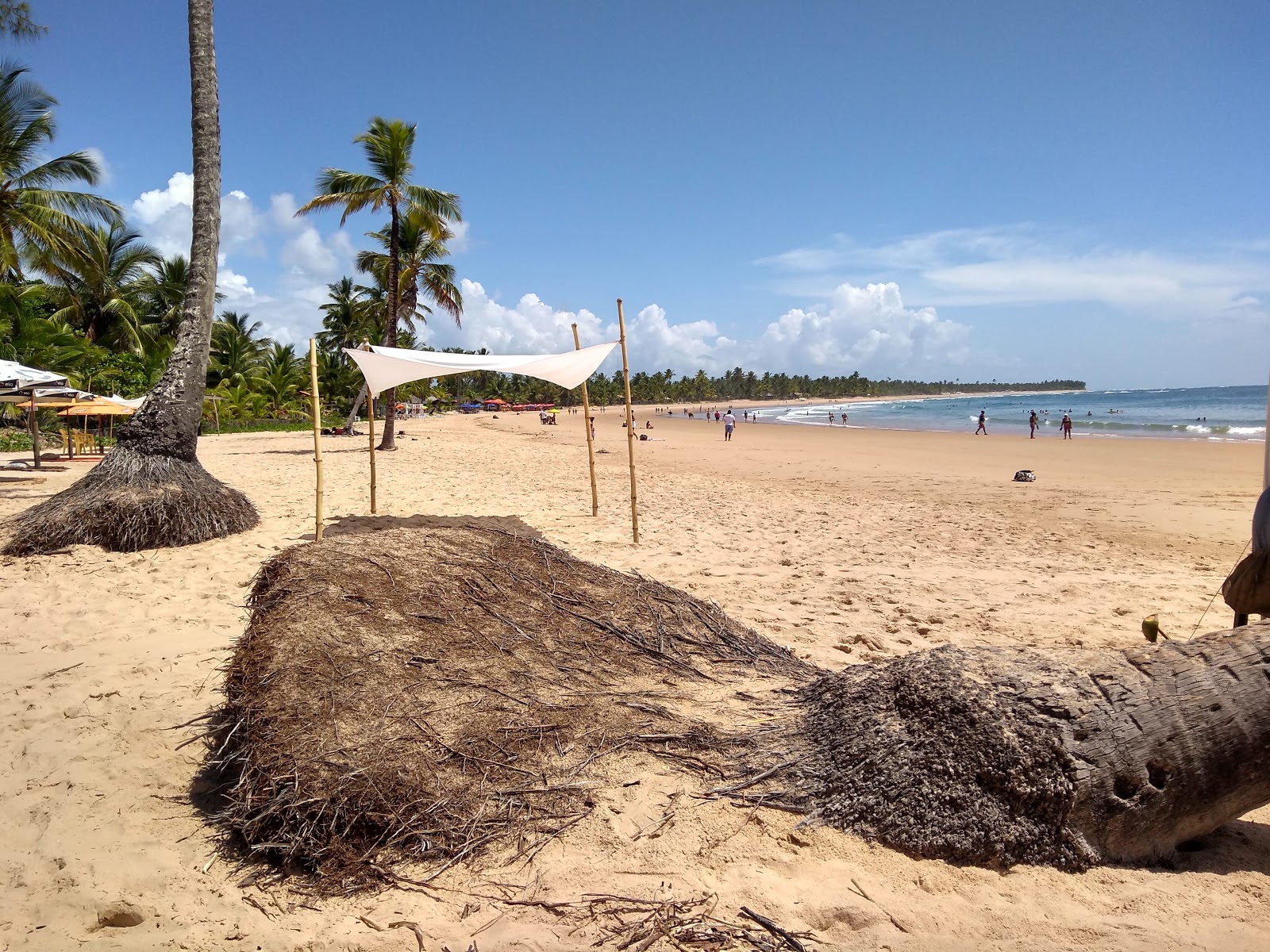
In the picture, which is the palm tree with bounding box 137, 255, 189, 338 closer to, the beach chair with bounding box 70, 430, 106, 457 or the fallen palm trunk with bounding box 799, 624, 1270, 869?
the beach chair with bounding box 70, 430, 106, 457

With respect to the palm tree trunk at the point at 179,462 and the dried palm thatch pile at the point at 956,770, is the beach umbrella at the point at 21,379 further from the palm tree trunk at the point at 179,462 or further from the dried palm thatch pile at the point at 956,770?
the dried palm thatch pile at the point at 956,770

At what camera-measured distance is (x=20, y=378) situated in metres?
10.1

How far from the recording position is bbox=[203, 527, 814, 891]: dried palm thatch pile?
8.48ft

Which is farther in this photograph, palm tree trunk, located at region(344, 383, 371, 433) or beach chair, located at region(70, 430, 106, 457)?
beach chair, located at region(70, 430, 106, 457)

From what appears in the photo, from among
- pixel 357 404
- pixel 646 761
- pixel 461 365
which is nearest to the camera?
pixel 646 761

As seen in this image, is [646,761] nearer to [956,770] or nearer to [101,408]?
[956,770]

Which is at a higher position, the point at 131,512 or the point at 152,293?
the point at 152,293

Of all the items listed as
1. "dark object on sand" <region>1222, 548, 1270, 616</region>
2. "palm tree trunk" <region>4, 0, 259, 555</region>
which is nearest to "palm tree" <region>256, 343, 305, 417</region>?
"palm tree trunk" <region>4, 0, 259, 555</region>

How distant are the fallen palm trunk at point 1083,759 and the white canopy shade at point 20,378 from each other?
12344mm

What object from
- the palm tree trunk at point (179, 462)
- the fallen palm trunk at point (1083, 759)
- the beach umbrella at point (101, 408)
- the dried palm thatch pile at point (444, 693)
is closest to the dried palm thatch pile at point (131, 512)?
the palm tree trunk at point (179, 462)

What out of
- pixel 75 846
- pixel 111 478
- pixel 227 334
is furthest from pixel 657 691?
pixel 227 334

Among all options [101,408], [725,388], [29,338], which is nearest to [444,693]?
[101,408]

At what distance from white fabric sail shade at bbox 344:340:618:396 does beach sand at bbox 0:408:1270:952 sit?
177 centimetres

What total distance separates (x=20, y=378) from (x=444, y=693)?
35.0 feet
